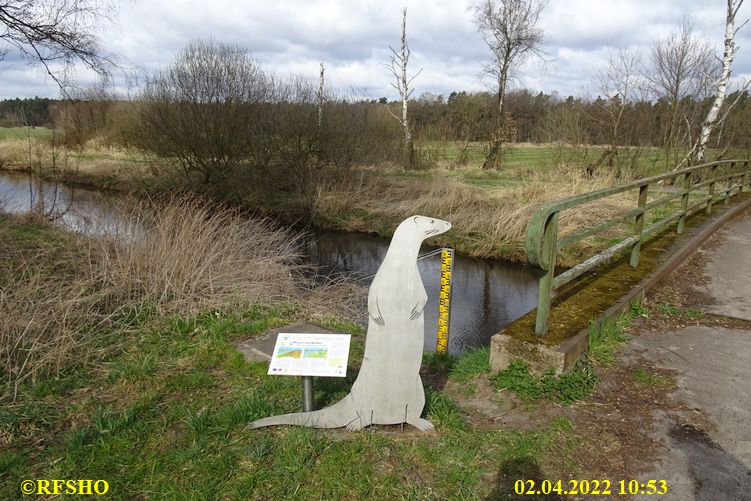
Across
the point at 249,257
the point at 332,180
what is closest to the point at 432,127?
the point at 332,180

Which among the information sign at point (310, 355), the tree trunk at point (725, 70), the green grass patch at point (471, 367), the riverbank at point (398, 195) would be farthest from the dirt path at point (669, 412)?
the tree trunk at point (725, 70)

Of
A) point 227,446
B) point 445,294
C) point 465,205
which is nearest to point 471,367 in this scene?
point 445,294

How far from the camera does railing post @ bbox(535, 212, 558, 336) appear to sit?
3626 millimetres

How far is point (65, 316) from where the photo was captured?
4668 mm

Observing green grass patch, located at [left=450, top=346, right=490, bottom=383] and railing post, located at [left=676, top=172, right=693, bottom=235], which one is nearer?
green grass patch, located at [left=450, top=346, right=490, bottom=383]

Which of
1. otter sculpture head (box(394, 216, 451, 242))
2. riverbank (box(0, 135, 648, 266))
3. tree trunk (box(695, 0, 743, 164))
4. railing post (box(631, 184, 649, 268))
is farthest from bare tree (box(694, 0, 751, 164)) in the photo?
otter sculpture head (box(394, 216, 451, 242))

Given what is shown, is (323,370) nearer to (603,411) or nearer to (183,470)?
(183,470)

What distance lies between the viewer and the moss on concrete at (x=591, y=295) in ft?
13.0

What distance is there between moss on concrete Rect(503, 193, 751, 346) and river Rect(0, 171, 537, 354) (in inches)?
90.3

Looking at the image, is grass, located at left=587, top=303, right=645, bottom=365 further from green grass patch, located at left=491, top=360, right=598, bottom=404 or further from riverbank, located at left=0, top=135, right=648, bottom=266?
riverbank, located at left=0, top=135, right=648, bottom=266

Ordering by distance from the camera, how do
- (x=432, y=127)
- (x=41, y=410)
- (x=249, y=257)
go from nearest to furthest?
1. (x=41, y=410)
2. (x=249, y=257)
3. (x=432, y=127)

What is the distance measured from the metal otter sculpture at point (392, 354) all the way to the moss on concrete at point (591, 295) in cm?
115

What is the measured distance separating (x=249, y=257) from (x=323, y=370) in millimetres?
5585

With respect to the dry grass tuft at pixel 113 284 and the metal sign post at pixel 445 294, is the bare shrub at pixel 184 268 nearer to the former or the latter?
the dry grass tuft at pixel 113 284
